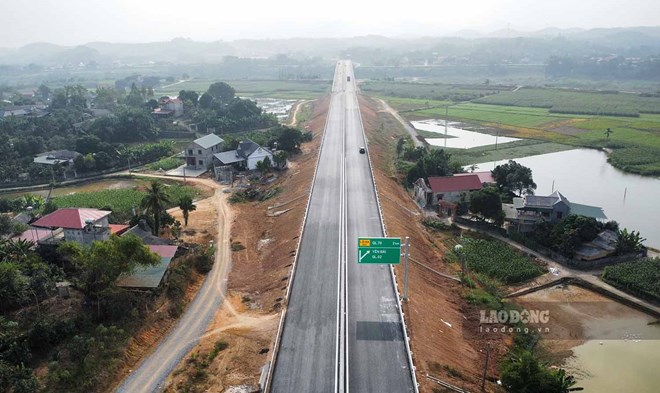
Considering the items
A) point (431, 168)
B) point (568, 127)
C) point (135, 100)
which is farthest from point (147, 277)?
point (135, 100)

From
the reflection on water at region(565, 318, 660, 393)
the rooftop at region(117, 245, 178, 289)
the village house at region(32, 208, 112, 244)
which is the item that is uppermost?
the village house at region(32, 208, 112, 244)

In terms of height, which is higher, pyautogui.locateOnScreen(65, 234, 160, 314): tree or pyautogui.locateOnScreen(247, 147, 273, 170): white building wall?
pyautogui.locateOnScreen(247, 147, 273, 170): white building wall

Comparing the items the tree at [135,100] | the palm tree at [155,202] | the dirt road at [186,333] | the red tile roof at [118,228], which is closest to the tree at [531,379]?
the dirt road at [186,333]

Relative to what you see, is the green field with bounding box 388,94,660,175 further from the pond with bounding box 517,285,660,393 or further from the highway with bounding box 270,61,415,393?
the highway with bounding box 270,61,415,393

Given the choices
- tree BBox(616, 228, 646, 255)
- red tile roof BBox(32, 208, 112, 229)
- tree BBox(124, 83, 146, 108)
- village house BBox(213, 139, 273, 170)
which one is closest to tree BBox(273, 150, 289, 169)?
village house BBox(213, 139, 273, 170)

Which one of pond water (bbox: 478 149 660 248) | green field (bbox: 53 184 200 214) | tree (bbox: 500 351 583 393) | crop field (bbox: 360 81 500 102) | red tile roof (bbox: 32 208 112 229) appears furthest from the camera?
crop field (bbox: 360 81 500 102)

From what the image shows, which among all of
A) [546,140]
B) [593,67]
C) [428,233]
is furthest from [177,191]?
[593,67]

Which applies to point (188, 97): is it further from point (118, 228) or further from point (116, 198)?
point (118, 228)
